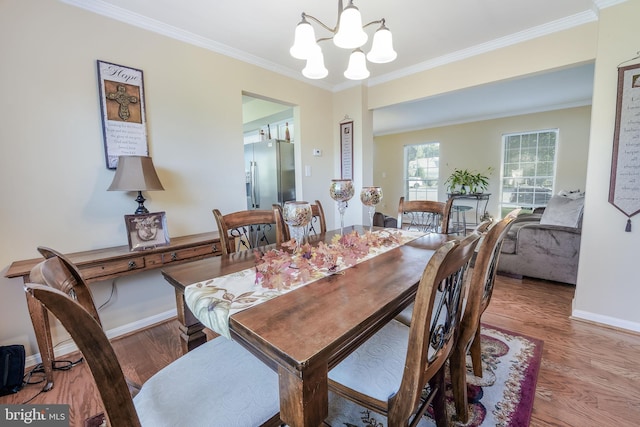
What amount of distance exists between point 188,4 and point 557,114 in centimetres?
614

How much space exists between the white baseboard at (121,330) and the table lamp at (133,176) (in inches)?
39.3

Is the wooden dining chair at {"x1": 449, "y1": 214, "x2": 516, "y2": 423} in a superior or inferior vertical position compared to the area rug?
superior

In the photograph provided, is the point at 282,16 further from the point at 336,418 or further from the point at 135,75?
the point at 336,418

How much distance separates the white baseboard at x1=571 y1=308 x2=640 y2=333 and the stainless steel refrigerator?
289cm

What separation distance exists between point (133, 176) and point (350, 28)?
5.36ft

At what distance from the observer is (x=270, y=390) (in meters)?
0.87

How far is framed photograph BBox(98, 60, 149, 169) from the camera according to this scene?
1.93 metres

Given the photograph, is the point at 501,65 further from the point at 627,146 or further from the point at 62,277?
the point at 62,277

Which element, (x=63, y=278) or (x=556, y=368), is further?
(x=556, y=368)

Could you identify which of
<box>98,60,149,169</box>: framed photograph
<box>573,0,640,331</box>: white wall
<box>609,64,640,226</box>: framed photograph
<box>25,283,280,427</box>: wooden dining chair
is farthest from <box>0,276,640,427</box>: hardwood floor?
<box>98,60,149,169</box>: framed photograph

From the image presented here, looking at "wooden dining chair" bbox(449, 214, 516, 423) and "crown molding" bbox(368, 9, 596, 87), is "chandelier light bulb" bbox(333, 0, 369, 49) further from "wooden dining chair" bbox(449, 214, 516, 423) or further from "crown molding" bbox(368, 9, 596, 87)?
"crown molding" bbox(368, 9, 596, 87)

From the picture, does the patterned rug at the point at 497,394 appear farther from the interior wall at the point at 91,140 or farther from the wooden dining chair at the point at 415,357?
the interior wall at the point at 91,140

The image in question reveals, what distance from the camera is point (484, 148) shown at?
5.84m

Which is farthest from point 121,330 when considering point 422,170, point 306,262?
point 422,170
